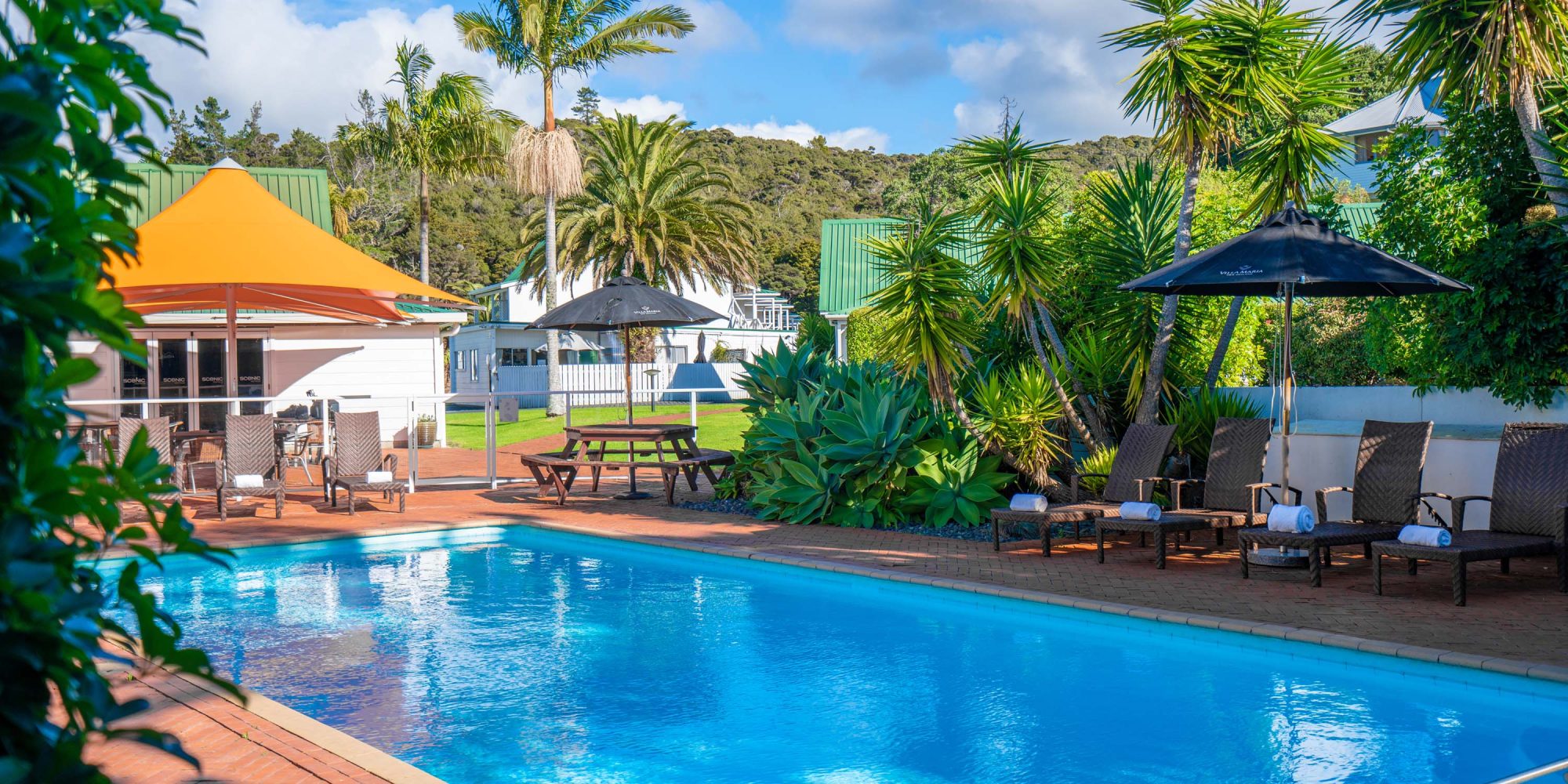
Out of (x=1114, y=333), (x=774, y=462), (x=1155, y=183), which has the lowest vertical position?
(x=774, y=462)

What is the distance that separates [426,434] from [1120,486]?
16.7 meters

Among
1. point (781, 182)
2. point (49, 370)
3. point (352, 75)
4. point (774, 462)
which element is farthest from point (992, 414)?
point (781, 182)

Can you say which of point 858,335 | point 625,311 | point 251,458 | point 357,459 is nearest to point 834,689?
point 625,311

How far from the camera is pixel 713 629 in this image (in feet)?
26.6

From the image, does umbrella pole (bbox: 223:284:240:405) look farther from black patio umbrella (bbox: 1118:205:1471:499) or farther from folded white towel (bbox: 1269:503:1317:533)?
folded white towel (bbox: 1269:503:1317:533)

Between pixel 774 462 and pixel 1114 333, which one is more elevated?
pixel 1114 333

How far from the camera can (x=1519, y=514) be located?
7.88m

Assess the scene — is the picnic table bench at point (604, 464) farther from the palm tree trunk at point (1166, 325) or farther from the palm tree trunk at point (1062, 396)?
the palm tree trunk at point (1166, 325)

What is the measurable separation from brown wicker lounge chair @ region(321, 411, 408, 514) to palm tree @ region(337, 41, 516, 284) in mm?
16893

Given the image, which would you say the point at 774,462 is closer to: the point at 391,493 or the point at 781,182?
the point at 391,493

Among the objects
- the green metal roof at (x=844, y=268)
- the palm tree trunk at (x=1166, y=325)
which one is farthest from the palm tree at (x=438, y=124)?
the palm tree trunk at (x=1166, y=325)

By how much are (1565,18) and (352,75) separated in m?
41.3

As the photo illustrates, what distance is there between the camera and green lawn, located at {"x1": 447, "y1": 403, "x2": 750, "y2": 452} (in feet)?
75.3

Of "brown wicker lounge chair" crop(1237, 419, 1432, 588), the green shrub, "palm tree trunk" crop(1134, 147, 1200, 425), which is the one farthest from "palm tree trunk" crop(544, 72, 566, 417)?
"brown wicker lounge chair" crop(1237, 419, 1432, 588)
